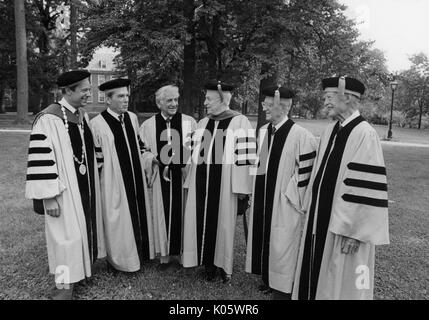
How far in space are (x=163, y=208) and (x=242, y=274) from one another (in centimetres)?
135

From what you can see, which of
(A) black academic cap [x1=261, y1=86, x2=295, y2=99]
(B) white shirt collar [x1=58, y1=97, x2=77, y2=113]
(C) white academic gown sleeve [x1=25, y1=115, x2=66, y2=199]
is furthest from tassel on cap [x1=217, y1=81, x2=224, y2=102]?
(C) white academic gown sleeve [x1=25, y1=115, x2=66, y2=199]

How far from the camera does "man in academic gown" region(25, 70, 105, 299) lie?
3.37 m

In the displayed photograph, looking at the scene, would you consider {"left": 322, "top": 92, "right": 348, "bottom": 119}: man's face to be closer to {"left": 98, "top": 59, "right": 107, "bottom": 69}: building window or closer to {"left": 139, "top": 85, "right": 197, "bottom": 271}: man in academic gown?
{"left": 139, "top": 85, "right": 197, "bottom": 271}: man in academic gown

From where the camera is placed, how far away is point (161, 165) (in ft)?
14.4

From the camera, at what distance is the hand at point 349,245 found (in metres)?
2.96

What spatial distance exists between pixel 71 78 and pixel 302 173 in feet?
8.44

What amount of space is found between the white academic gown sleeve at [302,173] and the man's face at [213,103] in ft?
3.55

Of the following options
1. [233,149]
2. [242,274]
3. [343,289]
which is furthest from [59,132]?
[343,289]

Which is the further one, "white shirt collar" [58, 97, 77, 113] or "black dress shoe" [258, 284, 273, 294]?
"black dress shoe" [258, 284, 273, 294]

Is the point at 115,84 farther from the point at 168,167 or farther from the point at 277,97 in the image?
the point at 277,97

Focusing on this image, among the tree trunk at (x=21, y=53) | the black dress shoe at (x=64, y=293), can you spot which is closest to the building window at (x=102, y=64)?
the tree trunk at (x=21, y=53)

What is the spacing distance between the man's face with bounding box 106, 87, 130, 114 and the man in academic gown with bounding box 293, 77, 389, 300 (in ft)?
7.50

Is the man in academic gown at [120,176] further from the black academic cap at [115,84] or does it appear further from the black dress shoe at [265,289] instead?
the black dress shoe at [265,289]

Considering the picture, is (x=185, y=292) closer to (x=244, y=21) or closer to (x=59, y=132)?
(x=59, y=132)
